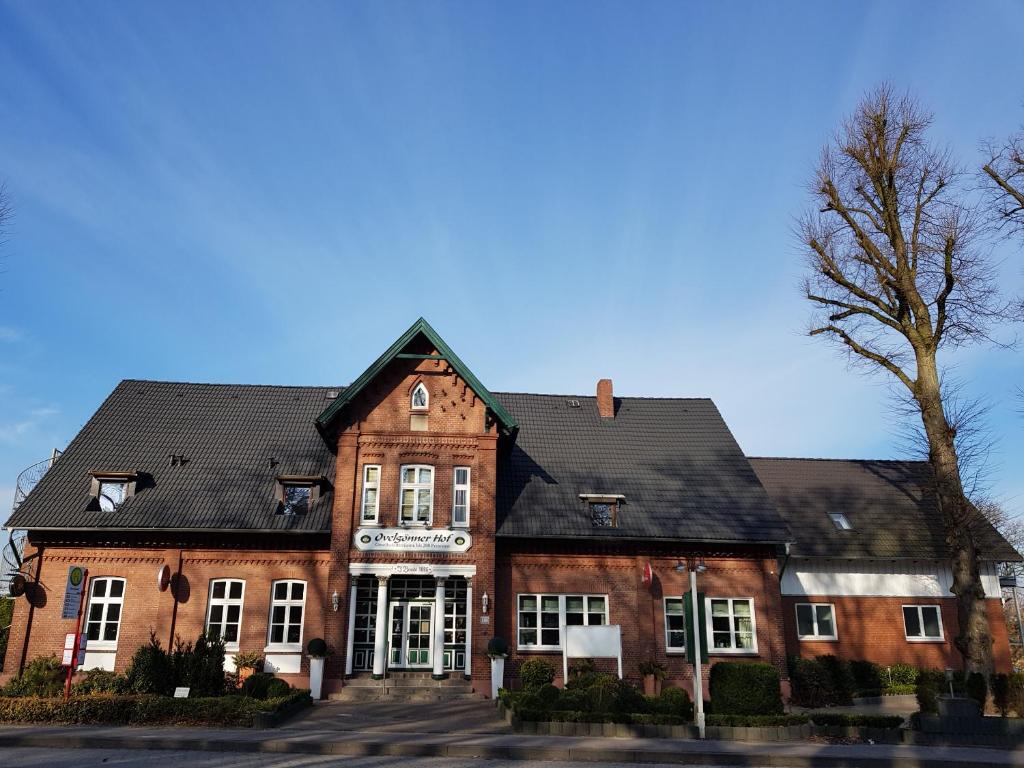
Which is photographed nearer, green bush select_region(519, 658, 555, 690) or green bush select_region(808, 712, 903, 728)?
green bush select_region(808, 712, 903, 728)

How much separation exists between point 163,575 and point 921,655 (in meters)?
24.1

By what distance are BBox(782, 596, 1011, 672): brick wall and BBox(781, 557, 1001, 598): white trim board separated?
0.23 m

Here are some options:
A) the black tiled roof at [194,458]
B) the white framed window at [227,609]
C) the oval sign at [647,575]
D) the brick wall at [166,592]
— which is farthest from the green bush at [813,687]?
the white framed window at [227,609]

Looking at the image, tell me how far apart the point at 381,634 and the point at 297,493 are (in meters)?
5.13

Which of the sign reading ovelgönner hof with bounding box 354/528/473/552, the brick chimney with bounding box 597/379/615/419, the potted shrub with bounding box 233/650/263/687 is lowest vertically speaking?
the potted shrub with bounding box 233/650/263/687

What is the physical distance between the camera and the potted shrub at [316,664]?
21422mm

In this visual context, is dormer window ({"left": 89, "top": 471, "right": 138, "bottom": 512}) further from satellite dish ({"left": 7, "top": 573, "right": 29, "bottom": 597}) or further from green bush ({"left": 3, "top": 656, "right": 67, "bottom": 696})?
green bush ({"left": 3, "top": 656, "right": 67, "bottom": 696})

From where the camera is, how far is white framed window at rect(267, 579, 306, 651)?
2312cm

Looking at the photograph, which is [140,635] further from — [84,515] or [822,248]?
[822,248]

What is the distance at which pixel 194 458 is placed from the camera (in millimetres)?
25969

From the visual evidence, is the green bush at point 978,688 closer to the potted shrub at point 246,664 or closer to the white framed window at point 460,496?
the white framed window at point 460,496

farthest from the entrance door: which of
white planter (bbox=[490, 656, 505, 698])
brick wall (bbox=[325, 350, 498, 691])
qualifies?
white planter (bbox=[490, 656, 505, 698])

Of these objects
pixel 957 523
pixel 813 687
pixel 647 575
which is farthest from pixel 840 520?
pixel 647 575

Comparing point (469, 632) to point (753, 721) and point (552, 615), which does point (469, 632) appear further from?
point (753, 721)
